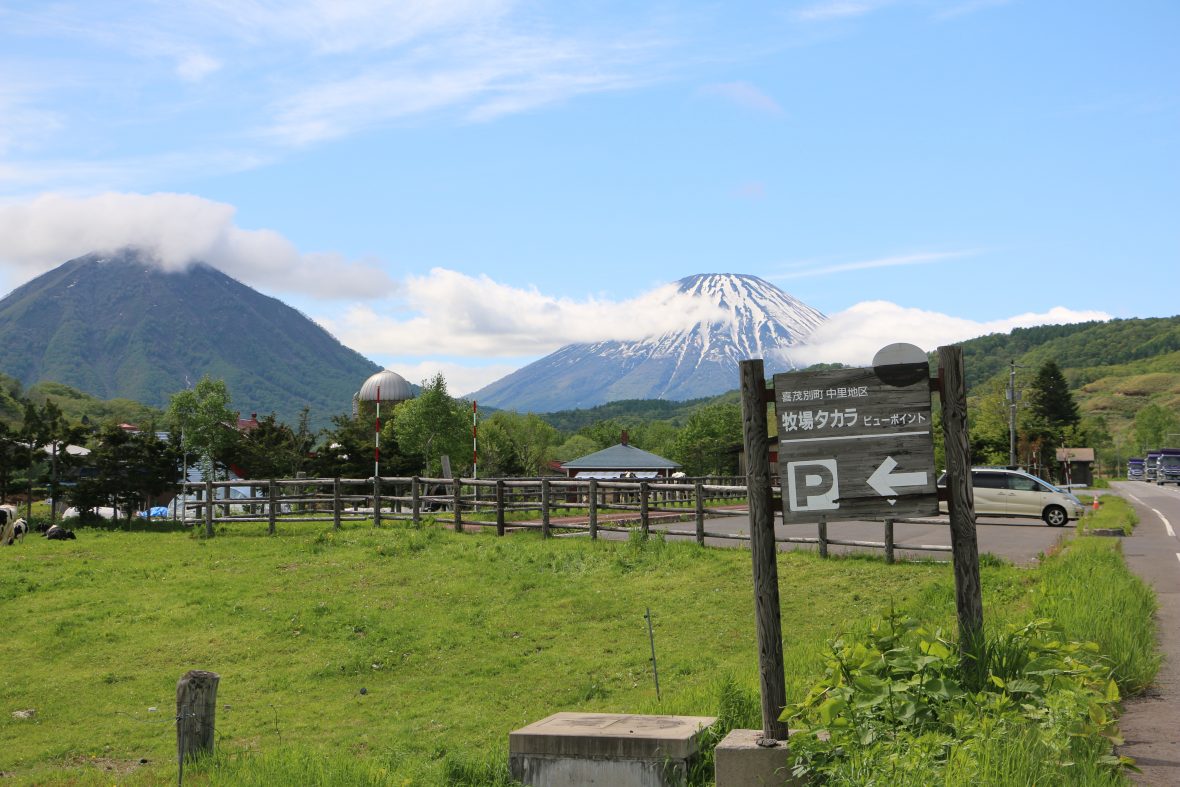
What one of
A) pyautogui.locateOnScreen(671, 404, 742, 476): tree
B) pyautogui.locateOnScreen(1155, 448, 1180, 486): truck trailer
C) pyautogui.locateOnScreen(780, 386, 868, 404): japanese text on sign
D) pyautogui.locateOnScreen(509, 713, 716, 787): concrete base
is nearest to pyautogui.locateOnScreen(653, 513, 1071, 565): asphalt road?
pyautogui.locateOnScreen(509, 713, 716, 787): concrete base

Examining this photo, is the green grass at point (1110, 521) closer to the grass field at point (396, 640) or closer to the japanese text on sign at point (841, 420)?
the grass field at point (396, 640)

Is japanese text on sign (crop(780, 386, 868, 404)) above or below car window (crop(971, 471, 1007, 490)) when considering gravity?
above

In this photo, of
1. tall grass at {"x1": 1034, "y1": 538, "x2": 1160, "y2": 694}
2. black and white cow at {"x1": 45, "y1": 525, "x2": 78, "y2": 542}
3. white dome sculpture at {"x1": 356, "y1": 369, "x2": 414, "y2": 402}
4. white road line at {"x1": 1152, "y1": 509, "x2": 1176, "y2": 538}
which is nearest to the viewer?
tall grass at {"x1": 1034, "y1": 538, "x2": 1160, "y2": 694}

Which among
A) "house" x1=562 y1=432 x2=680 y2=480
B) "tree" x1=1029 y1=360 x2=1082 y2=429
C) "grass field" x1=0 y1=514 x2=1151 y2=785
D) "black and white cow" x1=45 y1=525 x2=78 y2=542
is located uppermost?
"tree" x1=1029 y1=360 x2=1082 y2=429

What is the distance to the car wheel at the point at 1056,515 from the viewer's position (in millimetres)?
30375

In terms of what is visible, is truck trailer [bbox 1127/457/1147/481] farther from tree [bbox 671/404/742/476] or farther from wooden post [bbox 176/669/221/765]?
wooden post [bbox 176/669/221/765]

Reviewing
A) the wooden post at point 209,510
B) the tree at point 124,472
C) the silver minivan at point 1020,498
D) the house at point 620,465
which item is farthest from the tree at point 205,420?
the silver minivan at point 1020,498

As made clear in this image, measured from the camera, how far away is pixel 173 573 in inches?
789

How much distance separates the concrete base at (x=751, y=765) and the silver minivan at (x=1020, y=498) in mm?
26586

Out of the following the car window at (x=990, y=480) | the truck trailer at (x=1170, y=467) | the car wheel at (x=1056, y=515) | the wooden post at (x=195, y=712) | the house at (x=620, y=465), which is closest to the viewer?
the wooden post at (x=195, y=712)

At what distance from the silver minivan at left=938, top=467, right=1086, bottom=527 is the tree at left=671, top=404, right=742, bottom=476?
75429 millimetres

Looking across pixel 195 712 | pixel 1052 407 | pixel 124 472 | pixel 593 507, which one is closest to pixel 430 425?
pixel 124 472

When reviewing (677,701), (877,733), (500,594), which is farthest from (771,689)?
(500,594)

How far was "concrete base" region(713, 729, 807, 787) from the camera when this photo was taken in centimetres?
580
